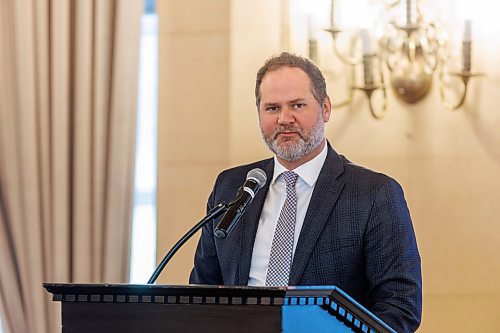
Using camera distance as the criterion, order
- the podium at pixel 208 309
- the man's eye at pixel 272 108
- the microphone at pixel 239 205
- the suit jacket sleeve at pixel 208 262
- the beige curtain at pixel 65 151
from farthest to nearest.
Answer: the beige curtain at pixel 65 151
the suit jacket sleeve at pixel 208 262
the man's eye at pixel 272 108
the microphone at pixel 239 205
the podium at pixel 208 309

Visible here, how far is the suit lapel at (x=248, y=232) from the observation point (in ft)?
9.70

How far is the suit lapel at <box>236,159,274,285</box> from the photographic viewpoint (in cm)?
296

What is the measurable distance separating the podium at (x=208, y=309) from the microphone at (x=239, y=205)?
29 cm

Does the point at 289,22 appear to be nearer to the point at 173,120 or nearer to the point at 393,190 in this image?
the point at 173,120

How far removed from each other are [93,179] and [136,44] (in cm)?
62

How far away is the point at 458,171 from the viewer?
161 inches

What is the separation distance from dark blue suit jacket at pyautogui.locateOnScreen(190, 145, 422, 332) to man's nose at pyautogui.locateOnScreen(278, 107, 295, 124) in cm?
19

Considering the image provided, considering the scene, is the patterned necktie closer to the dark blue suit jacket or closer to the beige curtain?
the dark blue suit jacket

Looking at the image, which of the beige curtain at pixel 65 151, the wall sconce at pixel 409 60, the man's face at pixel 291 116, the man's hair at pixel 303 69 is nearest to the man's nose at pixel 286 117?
the man's face at pixel 291 116

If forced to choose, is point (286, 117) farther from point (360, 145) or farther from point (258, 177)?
point (360, 145)

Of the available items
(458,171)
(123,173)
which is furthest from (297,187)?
(123,173)

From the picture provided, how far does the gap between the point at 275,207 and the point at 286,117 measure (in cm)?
28

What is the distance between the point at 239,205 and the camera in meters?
2.50

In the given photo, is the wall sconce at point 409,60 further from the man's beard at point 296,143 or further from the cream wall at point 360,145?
the man's beard at point 296,143
